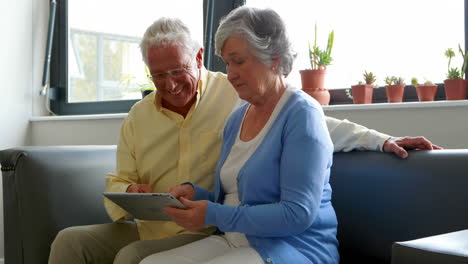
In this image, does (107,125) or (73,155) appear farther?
(107,125)

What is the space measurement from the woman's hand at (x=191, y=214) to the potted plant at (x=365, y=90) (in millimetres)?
1232

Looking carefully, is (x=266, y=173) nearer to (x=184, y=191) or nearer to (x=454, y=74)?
(x=184, y=191)

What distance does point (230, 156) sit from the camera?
5.98ft

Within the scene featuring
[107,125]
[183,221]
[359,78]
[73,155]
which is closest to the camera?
[183,221]

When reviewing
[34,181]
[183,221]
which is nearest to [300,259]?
[183,221]

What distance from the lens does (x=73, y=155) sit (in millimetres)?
2291

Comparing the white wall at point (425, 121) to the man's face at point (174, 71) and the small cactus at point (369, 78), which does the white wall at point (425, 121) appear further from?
the man's face at point (174, 71)

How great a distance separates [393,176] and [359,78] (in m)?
1.15

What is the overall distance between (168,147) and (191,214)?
1.69 ft

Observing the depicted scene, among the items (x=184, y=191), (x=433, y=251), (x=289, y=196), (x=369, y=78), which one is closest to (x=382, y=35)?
(x=369, y=78)

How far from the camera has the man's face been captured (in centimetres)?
198

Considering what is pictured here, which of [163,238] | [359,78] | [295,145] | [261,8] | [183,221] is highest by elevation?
[261,8]

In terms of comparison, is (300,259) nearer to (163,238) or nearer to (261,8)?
(163,238)

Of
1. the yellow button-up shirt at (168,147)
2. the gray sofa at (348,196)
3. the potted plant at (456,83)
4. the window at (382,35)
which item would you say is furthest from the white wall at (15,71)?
the potted plant at (456,83)
